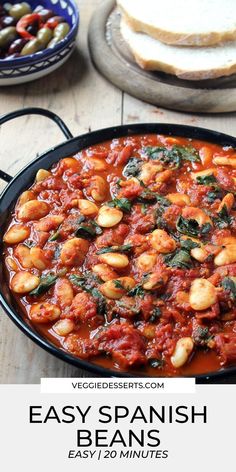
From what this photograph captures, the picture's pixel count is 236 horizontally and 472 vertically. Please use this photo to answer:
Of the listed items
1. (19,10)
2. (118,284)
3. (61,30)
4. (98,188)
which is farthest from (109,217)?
(19,10)

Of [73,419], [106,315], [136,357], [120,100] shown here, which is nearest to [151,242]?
[106,315]

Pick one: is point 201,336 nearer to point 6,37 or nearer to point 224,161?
point 224,161

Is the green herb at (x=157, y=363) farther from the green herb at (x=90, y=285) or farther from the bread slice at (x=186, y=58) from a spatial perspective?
the bread slice at (x=186, y=58)

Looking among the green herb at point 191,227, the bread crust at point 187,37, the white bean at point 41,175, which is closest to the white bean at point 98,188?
the white bean at point 41,175

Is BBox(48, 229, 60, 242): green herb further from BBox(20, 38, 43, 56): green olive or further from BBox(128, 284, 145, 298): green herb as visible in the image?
BBox(20, 38, 43, 56): green olive

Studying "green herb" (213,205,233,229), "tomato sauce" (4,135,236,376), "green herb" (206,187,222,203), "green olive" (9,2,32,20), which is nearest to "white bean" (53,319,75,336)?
"tomato sauce" (4,135,236,376)
